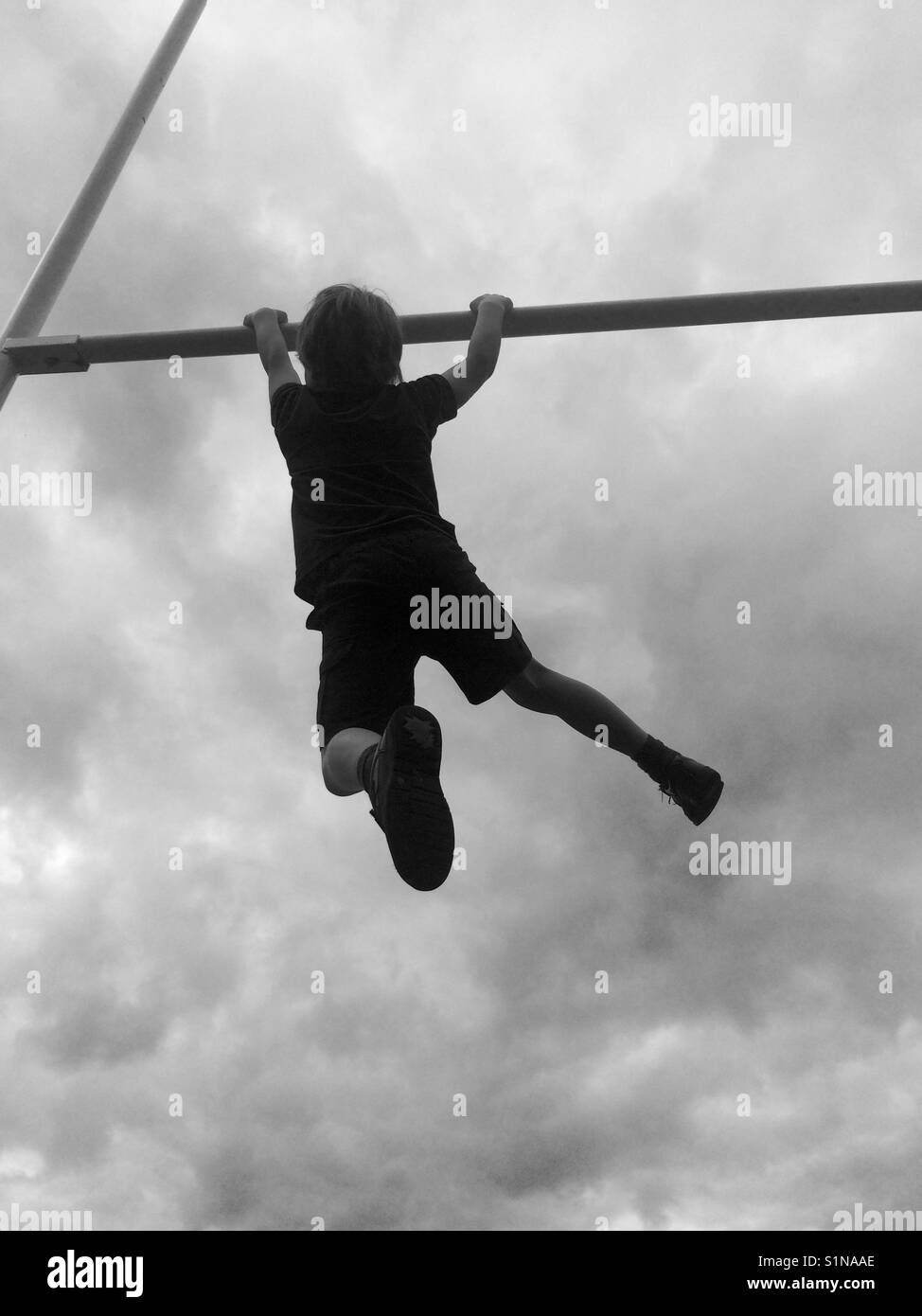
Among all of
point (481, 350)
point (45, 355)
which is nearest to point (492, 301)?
point (481, 350)

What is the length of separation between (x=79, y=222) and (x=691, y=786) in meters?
3.90

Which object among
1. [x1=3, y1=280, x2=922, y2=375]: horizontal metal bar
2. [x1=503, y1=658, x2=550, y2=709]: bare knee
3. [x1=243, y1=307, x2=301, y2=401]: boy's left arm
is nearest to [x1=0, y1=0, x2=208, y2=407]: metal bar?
[x1=3, y1=280, x2=922, y2=375]: horizontal metal bar

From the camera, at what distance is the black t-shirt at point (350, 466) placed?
373 centimetres

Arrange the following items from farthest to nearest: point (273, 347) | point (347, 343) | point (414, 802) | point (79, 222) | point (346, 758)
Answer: point (79, 222)
point (273, 347)
point (347, 343)
point (346, 758)
point (414, 802)

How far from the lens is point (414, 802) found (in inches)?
122

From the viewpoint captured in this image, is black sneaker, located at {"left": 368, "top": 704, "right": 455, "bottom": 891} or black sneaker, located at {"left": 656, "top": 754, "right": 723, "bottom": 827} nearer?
black sneaker, located at {"left": 368, "top": 704, "right": 455, "bottom": 891}

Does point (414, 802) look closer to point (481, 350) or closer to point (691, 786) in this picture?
point (691, 786)

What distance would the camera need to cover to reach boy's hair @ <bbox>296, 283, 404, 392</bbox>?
3.82 metres

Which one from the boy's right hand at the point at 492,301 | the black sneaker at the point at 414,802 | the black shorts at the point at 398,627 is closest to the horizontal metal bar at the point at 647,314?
the boy's right hand at the point at 492,301

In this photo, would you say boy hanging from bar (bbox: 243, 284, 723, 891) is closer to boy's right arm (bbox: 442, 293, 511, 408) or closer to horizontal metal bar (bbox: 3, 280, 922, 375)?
boy's right arm (bbox: 442, 293, 511, 408)

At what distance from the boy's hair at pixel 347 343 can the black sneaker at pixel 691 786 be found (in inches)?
76.2

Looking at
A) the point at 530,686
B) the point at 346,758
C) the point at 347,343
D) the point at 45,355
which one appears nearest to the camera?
the point at 346,758

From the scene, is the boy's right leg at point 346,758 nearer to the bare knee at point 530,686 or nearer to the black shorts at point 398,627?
the black shorts at point 398,627
